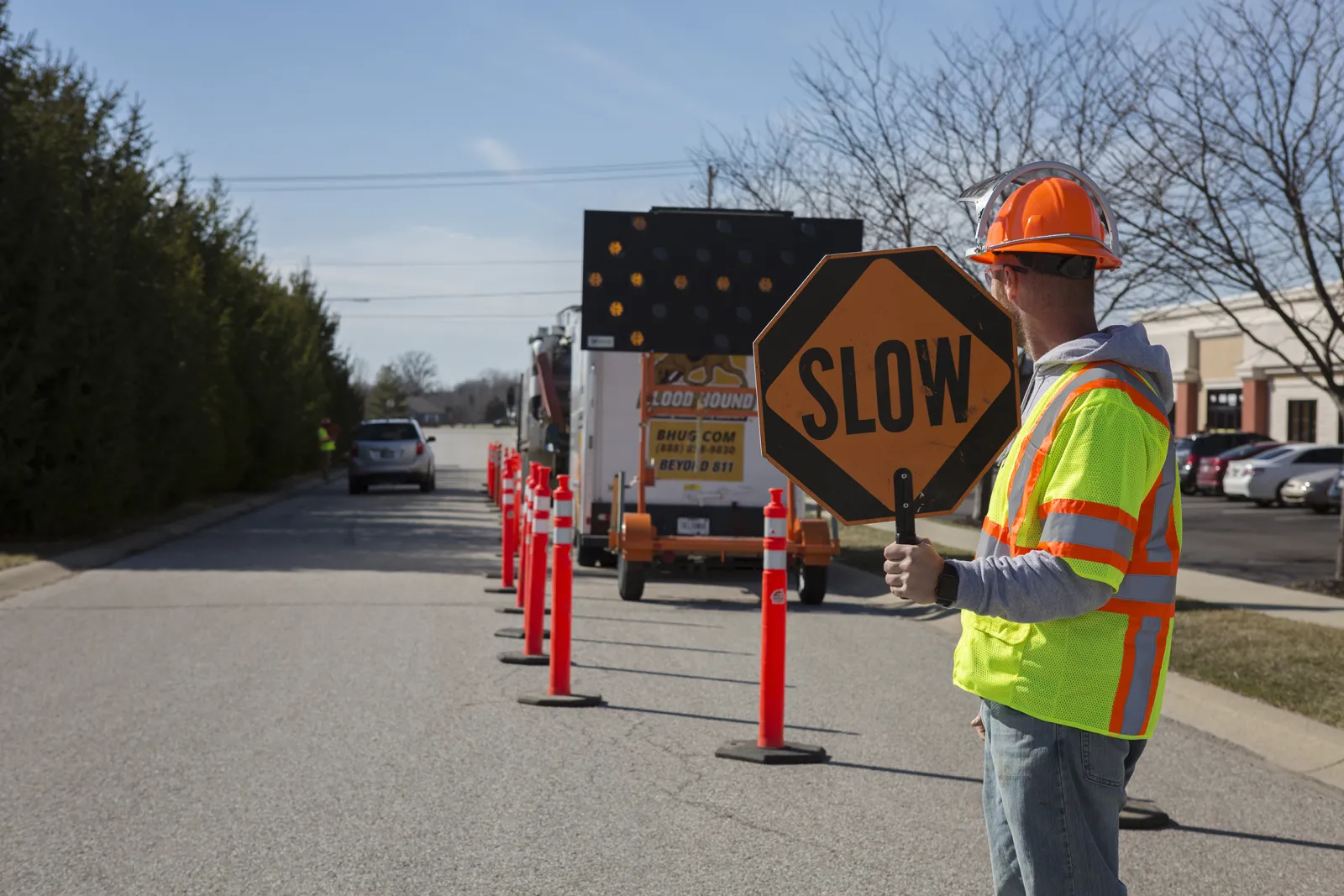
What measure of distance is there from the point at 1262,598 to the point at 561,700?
9093 millimetres

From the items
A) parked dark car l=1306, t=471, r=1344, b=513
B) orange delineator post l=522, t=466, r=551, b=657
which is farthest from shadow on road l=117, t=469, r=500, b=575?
parked dark car l=1306, t=471, r=1344, b=513

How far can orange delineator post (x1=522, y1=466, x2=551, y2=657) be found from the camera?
10.4m

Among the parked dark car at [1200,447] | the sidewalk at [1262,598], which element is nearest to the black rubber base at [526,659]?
the sidewalk at [1262,598]

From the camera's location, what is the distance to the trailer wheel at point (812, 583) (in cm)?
1448

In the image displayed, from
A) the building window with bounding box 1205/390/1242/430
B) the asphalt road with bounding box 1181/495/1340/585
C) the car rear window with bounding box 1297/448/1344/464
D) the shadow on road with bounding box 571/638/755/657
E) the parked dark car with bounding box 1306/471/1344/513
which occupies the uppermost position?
the building window with bounding box 1205/390/1242/430

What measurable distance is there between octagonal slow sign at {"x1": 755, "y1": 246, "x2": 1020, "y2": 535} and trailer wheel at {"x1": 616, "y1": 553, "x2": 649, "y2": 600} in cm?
1084

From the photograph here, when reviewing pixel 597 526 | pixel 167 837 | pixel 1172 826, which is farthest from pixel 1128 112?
pixel 167 837

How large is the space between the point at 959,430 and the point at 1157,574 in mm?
727

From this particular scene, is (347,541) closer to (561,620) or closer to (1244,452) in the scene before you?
(561,620)

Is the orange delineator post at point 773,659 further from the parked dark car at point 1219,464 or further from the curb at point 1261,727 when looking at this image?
the parked dark car at point 1219,464

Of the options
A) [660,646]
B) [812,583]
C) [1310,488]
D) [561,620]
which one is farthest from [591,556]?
[1310,488]

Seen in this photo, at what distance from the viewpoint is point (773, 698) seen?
7.64 meters

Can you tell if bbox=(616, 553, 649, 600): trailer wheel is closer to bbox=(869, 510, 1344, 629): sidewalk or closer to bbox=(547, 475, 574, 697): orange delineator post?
bbox=(869, 510, 1344, 629): sidewalk

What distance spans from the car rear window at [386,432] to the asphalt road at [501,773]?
2414 cm
